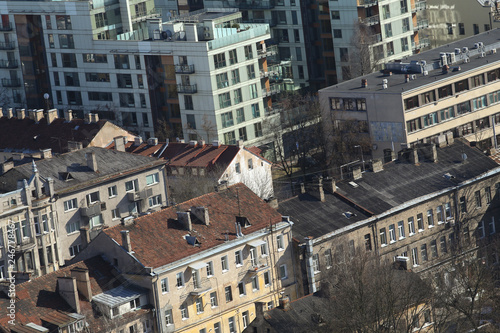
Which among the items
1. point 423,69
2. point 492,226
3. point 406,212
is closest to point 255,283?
point 406,212

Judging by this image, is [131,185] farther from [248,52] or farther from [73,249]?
[248,52]

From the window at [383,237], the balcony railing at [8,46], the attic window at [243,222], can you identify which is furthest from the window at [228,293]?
the balcony railing at [8,46]

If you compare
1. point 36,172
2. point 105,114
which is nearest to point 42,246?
point 36,172

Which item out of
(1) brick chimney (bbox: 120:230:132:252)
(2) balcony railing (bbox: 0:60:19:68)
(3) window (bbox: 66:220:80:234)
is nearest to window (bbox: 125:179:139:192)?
(3) window (bbox: 66:220:80:234)

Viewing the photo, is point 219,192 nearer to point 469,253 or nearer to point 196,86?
point 469,253

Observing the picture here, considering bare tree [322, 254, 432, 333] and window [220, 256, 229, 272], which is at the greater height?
window [220, 256, 229, 272]

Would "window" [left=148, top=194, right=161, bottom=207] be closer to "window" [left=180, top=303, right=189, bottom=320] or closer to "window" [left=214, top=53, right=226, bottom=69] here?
"window" [left=180, top=303, right=189, bottom=320]

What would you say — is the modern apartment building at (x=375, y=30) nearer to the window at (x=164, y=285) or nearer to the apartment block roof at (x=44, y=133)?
the apartment block roof at (x=44, y=133)
